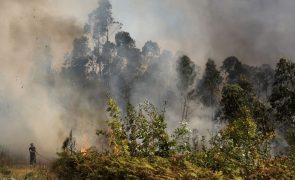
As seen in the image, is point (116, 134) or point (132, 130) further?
point (132, 130)

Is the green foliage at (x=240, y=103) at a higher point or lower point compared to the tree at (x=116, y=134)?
higher

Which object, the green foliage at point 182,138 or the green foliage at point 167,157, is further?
the green foliage at point 182,138

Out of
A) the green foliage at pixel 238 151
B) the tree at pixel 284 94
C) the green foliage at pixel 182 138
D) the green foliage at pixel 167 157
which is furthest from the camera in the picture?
the tree at pixel 284 94

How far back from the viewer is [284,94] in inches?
1663

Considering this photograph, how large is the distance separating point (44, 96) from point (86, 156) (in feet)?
170

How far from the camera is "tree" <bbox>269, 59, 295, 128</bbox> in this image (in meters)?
41.7

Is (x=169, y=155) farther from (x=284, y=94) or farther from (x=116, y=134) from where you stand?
(x=284, y=94)

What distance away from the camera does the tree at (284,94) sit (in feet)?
137

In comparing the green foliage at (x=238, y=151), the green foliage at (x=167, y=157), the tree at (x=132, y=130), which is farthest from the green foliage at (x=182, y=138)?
the tree at (x=132, y=130)

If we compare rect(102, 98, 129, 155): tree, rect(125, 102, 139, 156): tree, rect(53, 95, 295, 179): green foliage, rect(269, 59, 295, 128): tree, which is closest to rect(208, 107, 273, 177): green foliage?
rect(53, 95, 295, 179): green foliage

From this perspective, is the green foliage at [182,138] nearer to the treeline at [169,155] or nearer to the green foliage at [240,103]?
the treeline at [169,155]

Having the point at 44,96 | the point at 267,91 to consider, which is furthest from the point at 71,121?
the point at 267,91

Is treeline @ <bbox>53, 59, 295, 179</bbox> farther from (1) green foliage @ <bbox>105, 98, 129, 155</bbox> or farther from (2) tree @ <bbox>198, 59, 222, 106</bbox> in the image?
(2) tree @ <bbox>198, 59, 222, 106</bbox>

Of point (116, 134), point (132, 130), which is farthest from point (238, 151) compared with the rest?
point (132, 130)
